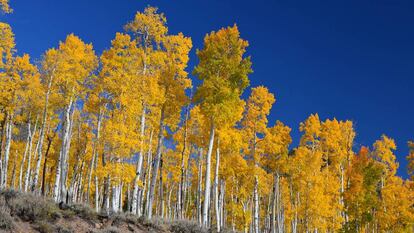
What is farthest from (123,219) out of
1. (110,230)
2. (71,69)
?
(71,69)

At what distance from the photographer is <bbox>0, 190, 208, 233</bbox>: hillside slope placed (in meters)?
13.2

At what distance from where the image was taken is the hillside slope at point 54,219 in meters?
13.2

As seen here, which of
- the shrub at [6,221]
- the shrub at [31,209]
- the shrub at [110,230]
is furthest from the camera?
the shrub at [110,230]

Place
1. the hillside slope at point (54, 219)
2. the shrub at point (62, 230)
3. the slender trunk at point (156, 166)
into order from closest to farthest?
1. the hillside slope at point (54, 219)
2. the shrub at point (62, 230)
3. the slender trunk at point (156, 166)

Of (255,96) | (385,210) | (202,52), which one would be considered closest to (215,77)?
(202,52)

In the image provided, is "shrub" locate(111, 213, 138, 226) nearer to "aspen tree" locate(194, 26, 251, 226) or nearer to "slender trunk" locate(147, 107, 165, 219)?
"slender trunk" locate(147, 107, 165, 219)

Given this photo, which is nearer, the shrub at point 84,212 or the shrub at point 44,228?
the shrub at point 44,228

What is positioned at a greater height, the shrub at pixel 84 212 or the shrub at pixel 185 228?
the shrub at pixel 84 212

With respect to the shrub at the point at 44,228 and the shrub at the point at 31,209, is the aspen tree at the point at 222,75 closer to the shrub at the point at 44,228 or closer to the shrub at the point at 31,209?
the shrub at the point at 31,209

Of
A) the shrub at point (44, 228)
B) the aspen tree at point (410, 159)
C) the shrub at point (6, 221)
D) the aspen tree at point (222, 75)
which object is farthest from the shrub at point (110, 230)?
the aspen tree at point (410, 159)

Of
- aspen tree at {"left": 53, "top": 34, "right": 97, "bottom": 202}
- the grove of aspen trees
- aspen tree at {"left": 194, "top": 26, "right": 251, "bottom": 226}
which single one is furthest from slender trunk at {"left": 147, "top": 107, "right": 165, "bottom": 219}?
aspen tree at {"left": 53, "top": 34, "right": 97, "bottom": 202}

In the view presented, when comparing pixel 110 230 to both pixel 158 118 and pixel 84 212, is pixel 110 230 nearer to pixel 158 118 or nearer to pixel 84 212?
pixel 84 212

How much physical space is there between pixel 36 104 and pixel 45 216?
16.5 metres

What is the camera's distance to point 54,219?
14.4 m
